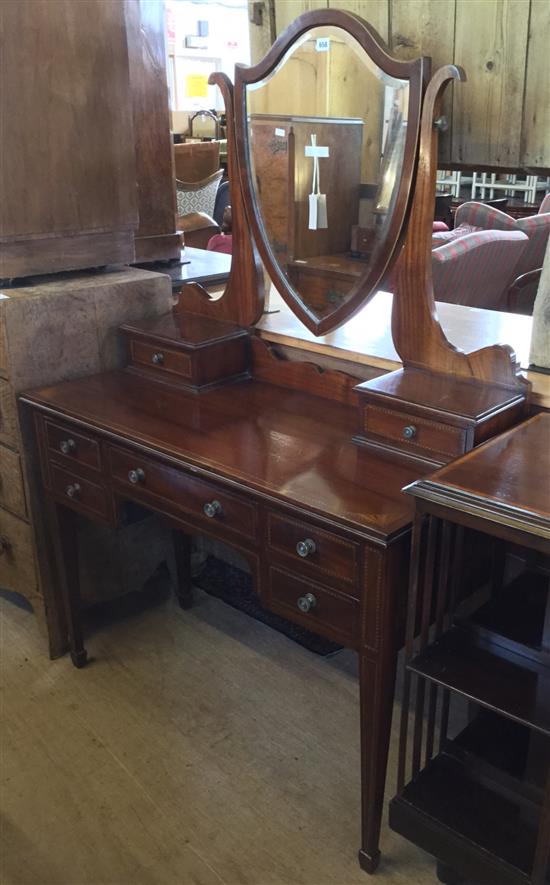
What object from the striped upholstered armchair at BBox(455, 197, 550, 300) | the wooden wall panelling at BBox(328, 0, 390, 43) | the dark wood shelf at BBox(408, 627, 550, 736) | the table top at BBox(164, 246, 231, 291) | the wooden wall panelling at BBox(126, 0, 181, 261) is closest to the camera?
the dark wood shelf at BBox(408, 627, 550, 736)

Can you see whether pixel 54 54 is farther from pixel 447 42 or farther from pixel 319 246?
pixel 447 42

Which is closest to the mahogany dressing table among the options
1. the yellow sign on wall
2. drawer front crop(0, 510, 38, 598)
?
drawer front crop(0, 510, 38, 598)

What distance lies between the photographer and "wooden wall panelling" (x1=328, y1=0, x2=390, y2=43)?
1642mm

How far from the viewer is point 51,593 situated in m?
2.17

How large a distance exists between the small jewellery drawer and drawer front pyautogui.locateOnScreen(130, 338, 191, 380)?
0.33 m

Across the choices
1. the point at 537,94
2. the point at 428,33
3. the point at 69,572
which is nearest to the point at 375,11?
the point at 428,33

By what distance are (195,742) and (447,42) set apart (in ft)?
5.15

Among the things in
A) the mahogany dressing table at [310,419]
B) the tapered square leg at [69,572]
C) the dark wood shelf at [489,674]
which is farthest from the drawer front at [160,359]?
the dark wood shelf at [489,674]

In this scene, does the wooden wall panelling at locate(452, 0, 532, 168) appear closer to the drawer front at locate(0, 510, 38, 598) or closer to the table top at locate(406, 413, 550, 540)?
the table top at locate(406, 413, 550, 540)

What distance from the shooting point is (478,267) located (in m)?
3.58

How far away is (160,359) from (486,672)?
1.07 meters

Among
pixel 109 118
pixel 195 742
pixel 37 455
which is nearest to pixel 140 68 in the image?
pixel 109 118

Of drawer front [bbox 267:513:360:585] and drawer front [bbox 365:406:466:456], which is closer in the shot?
drawer front [bbox 267:513:360:585]

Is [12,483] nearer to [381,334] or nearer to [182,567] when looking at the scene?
[182,567]
